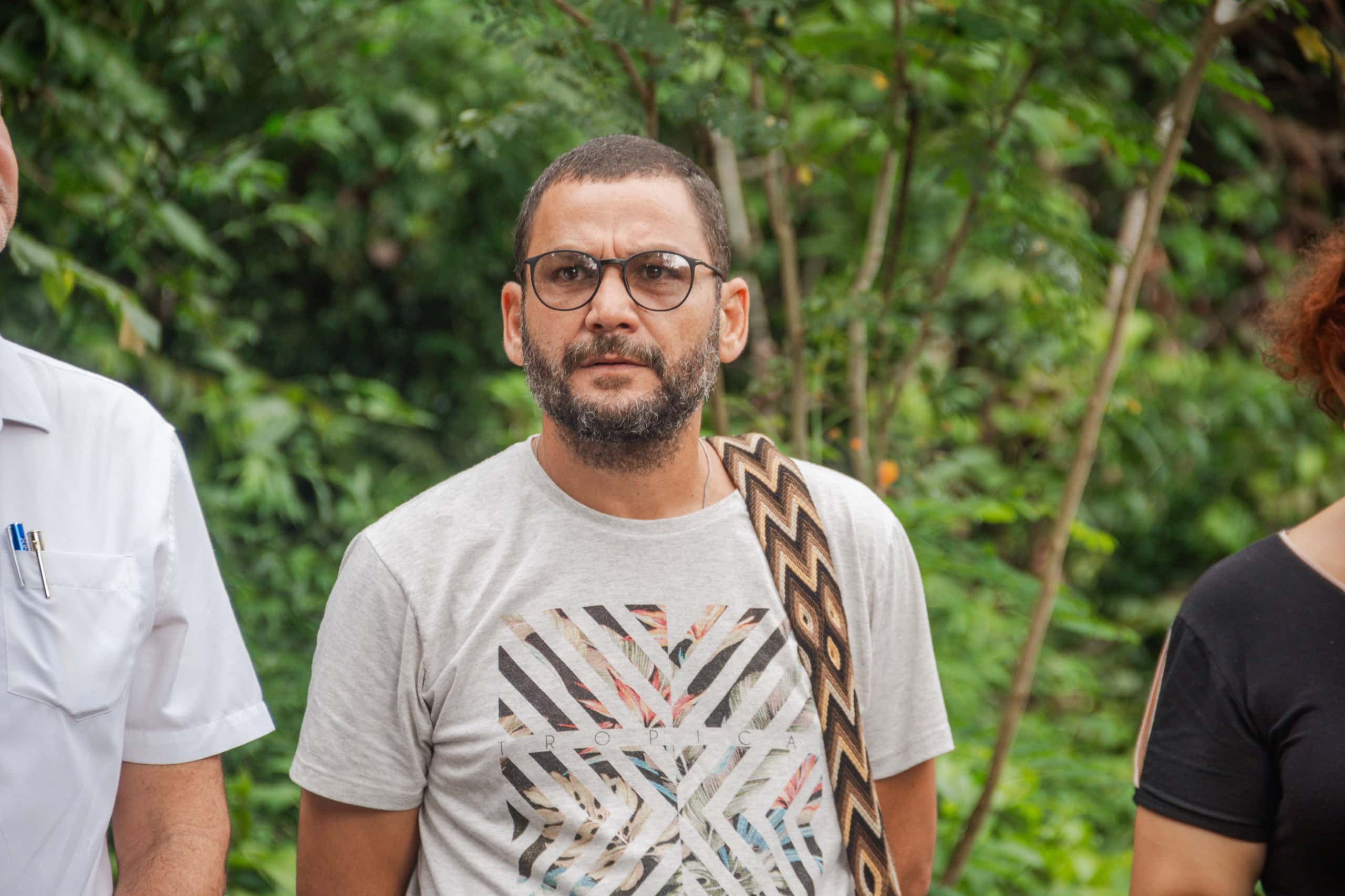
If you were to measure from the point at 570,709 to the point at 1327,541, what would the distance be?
100 cm

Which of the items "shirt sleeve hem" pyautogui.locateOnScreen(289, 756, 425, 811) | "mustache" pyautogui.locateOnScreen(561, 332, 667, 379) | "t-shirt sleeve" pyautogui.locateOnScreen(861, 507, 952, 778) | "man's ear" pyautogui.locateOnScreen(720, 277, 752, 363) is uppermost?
"man's ear" pyautogui.locateOnScreen(720, 277, 752, 363)

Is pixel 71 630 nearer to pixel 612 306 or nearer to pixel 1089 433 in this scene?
pixel 612 306

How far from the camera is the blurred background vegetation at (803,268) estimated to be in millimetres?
2656

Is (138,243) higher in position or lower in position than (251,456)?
higher

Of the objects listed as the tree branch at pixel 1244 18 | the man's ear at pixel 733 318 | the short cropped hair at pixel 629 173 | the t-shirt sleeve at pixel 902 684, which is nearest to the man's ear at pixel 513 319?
the short cropped hair at pixel 629 173

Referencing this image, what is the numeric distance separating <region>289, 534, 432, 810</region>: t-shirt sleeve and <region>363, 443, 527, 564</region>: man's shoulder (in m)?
0.04

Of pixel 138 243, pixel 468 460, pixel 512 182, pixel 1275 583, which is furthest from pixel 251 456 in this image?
pixel 1275 583

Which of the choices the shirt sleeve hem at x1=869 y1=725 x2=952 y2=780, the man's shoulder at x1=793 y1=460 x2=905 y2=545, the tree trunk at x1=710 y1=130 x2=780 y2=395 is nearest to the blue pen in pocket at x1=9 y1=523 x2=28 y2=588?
the man's shoulder at x1=793 y1=460 x2=905 y2=545

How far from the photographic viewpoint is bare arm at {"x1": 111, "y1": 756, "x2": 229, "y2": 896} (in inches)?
59.7

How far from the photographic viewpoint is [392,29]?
4668mm

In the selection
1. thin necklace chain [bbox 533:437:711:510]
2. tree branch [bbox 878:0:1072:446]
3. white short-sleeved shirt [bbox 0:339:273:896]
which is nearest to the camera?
white short-sleeved shirt [bbox 0:339:273:896]

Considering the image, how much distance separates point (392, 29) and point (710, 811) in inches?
151

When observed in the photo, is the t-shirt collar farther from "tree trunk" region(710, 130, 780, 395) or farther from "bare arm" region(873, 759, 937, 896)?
"tree trunk" region(710, 130, 780, 395)

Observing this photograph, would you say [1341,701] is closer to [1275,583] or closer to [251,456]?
[1275,583]
